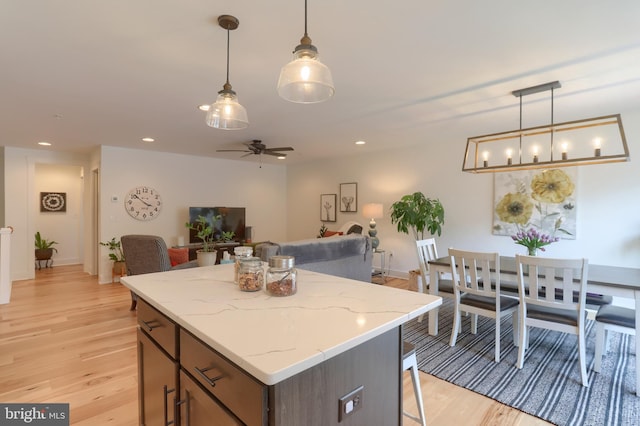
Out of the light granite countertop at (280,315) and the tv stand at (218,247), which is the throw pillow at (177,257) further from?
the light granite countertop at (280,315)

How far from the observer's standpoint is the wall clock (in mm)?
5676

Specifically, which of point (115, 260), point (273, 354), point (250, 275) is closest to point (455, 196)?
point (250, 275)

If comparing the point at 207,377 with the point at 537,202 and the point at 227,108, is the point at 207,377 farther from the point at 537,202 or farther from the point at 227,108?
the point at 537,202

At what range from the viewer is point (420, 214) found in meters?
4.88

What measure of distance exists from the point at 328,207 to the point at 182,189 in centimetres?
302

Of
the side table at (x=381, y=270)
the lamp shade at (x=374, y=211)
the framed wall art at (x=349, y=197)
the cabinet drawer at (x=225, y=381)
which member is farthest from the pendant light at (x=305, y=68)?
the framed wall art at (x=349, y=197)

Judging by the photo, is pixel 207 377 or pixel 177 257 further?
pixel 177 257

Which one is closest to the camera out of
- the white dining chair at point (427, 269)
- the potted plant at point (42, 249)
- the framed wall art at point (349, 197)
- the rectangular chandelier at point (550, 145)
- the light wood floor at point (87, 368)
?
the light wood floor at point (87, 368)

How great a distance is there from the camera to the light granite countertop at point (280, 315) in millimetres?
876

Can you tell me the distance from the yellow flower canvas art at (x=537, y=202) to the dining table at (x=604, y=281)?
3.90ft

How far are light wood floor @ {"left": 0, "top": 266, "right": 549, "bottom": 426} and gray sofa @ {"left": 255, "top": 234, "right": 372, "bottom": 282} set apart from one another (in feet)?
5.03

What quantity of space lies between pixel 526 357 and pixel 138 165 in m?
6.32

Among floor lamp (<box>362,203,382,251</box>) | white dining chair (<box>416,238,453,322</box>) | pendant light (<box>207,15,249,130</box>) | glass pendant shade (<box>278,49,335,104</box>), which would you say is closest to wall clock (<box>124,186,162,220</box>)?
floor lamp (<box>362,203,382,251</box>)

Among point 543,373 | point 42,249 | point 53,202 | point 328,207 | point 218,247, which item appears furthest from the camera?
point 53,202
